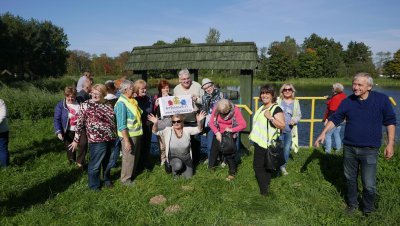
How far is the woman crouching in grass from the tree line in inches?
740

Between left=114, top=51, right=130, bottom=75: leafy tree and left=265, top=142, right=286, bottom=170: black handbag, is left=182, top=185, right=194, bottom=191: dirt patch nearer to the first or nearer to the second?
left=265, top=142, right=286, bottom=170: black handbag

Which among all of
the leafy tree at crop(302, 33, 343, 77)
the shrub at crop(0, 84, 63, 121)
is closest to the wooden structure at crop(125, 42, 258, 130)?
the shrub at crop(0, 84, 63, 121)

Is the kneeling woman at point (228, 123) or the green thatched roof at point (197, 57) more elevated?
the green thatched roof at point (197, 57)

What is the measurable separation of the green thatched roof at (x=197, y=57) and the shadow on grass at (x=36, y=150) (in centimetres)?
266

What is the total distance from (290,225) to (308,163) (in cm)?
272

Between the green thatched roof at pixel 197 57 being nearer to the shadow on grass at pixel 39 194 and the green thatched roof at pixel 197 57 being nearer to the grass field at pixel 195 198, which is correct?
the grass field at pixel 195 198

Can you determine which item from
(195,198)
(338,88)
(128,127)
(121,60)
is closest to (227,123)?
(195,198)

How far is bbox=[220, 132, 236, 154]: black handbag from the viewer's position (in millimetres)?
5375

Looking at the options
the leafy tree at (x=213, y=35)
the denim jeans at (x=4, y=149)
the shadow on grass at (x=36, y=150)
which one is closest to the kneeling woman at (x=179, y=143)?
the denim jeans at (x=4, y=149)

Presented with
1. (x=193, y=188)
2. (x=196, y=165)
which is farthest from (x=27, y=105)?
(x=193, y=188)

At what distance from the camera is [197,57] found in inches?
281

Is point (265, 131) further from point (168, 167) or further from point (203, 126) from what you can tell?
point (168, 167)

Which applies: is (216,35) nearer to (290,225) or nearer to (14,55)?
(14,55)

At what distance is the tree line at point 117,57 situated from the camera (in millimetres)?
44688
